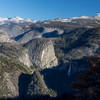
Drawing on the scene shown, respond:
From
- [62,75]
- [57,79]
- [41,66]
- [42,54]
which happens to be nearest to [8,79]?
[57,79]

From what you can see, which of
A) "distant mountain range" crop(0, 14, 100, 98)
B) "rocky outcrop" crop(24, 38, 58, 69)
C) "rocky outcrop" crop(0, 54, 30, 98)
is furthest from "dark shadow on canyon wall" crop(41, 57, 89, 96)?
"rocky outcrop" crop(0, 54, 30, 98)

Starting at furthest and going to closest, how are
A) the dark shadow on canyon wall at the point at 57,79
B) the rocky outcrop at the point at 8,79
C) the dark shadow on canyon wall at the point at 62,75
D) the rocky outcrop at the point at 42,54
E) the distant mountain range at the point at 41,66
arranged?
the rocky outcrop at the point at 42,54
the dark shadow on canyon wall at the point at 62,75
the dark shadow on canyon wall at the point at 57,79
the distant mountain range at the point at 41,66
the rocky outcrop at the point at 8,79

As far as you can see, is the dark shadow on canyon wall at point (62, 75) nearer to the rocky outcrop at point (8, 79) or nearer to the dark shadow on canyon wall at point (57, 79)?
the dark shadow on canyon wall at point (57, 79)

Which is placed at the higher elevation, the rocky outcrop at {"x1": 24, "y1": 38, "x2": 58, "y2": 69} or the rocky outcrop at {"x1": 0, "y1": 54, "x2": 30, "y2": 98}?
the rocky outcrop at {"x1": 24, "y1": 38, "x2": 58, "y2": 69}

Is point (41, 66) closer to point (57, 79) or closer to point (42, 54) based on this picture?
point (42, 54)

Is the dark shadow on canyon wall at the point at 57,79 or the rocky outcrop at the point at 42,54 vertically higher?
the rocky outcrop at the point at 42,54

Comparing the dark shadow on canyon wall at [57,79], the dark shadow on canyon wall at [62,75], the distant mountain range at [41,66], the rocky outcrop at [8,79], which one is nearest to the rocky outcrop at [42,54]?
the distant mountain range at [41,66]

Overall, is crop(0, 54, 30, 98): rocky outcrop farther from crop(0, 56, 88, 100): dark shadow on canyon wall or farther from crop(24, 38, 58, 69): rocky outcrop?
crop(24, 38, 58, 69): rocky outcrop

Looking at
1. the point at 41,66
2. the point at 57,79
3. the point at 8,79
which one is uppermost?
the point at 41,66

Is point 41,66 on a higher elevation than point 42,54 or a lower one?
lower

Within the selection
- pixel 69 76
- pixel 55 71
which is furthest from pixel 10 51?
pixel 69 76
